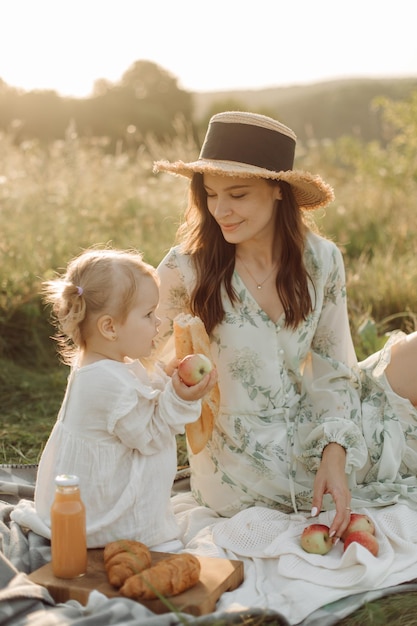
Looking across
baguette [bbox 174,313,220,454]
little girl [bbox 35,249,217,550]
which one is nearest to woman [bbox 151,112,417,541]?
baguette [bbox 174,313,220,454]

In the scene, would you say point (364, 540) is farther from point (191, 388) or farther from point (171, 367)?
point (171, 367)

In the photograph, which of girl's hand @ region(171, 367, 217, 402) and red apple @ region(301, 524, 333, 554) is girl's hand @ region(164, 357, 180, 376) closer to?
girl's hand @ region(171, 367, 217, 402)

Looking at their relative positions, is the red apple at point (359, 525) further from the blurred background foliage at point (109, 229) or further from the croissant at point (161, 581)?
the blurred background foliage at point (109, 229)

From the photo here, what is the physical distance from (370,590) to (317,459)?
628 millimetres

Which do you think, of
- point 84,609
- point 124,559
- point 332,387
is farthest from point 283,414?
point 84,609

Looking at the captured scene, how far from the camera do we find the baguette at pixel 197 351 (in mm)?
3293

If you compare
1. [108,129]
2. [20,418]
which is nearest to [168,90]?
[108,129]

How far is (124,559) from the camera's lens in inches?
105

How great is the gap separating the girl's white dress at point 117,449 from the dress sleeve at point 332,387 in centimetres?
66

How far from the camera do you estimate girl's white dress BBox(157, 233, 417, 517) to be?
11.3 ft

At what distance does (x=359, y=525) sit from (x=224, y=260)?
121cm

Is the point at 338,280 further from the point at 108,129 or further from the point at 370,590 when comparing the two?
the point at 108,129

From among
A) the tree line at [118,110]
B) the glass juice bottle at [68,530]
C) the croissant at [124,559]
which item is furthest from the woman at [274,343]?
the tree line at [118,110]

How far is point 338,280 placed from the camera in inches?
145
